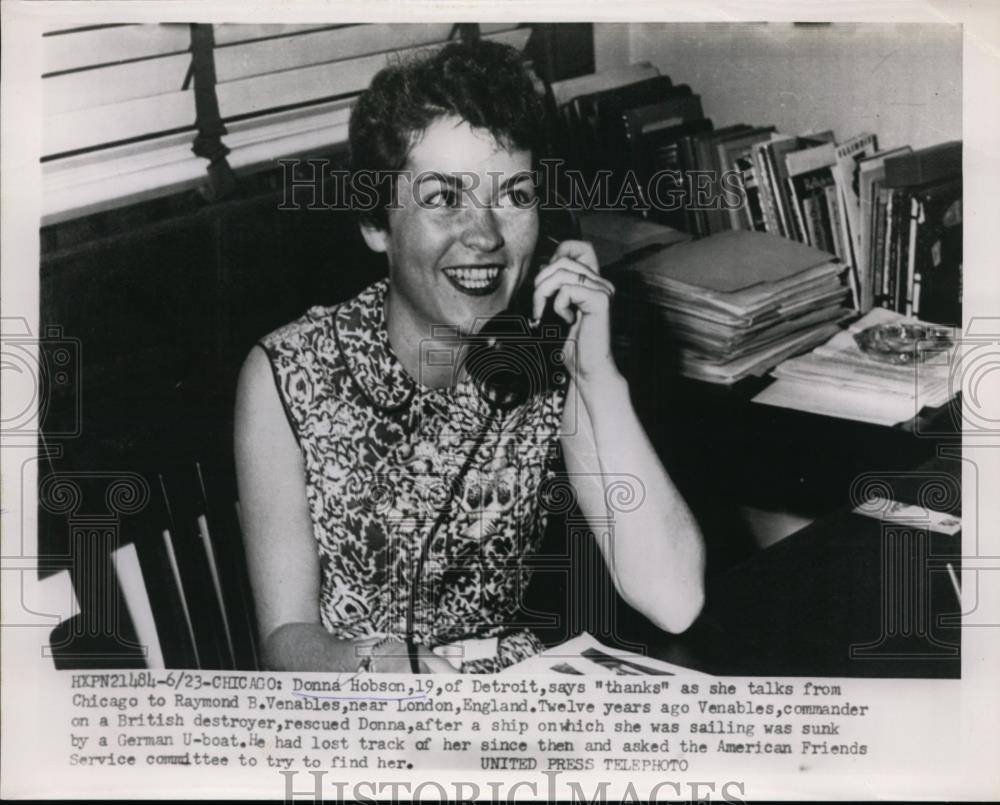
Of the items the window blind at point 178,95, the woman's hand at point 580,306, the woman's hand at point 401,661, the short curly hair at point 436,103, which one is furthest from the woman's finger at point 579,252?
the woman's hand at point 401,661

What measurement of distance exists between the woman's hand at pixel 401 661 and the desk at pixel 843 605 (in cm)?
23

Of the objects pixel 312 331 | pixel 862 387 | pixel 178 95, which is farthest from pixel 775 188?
pixel 178 95

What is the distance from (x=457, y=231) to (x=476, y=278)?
2.3 inches

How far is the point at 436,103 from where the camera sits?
1.24 m

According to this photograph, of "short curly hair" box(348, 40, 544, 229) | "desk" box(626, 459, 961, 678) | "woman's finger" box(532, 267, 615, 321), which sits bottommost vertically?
"desk" box(626, 459, 961, 678)

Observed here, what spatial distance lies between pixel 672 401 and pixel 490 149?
1.19ft

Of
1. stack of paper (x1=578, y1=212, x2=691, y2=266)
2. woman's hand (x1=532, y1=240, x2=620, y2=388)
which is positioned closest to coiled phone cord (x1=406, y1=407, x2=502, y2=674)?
woman's hand (x1=532, y1=240, x2=620, y2=388)

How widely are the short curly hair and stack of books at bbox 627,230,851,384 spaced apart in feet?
0.76

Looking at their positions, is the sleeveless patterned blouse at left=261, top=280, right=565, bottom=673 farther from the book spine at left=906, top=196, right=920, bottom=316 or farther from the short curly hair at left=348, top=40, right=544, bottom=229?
the book spine at left=906, top=196, right=920, bottom=316

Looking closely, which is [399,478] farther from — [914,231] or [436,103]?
[914,231]

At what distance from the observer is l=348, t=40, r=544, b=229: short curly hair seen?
1.24 m

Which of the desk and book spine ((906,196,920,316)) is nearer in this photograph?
the desk

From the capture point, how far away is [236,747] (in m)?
1.31

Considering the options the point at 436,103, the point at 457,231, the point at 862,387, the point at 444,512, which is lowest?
the point at 444,512
